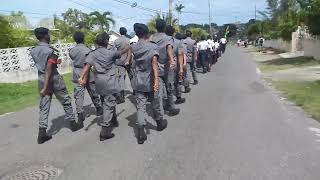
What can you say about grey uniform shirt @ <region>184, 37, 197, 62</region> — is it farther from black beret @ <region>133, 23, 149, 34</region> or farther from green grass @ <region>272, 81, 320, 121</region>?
black beret @ <region>133, 23, 149, 34</region>

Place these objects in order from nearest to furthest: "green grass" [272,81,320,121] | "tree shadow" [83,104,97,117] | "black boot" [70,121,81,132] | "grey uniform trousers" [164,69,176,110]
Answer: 1. "black boot" [70,121,81,132]
2. "grey uniform trousers" [164,69,176,110]
3. "green grass" [272,81,320,121]
4. "tree shadow" [83,104,97,117]

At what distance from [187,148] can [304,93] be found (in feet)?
21.5

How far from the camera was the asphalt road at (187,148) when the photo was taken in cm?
566

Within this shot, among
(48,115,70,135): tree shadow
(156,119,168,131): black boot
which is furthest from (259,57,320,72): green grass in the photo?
(156,119,168,131): black boot

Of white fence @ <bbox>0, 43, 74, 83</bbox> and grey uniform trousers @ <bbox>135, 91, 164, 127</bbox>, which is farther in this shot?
white fence @ <bbox>0, 43, 74, 83</bbox>

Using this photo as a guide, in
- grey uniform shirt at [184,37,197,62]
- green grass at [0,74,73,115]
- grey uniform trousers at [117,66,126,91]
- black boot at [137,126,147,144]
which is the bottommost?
green grass at [0,74,73,115]

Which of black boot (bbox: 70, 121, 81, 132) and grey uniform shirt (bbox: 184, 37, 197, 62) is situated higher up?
grey uniform shirt (bbox: 184, 37, 197, 62)

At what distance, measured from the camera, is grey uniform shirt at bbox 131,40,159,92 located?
7369mm

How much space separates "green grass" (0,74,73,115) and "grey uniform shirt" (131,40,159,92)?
5.51 meters

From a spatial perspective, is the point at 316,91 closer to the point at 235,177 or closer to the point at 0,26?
the point at 235,177

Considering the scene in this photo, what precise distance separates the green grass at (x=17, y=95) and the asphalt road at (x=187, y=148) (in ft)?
6.44

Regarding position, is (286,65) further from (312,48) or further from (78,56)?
(78,56)

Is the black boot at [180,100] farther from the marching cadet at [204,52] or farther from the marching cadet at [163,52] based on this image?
the marching cadet at [204,52]

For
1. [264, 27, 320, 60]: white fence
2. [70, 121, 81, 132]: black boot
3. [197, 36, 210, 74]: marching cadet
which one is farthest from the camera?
[264, 27, 320, 60]: white fence
